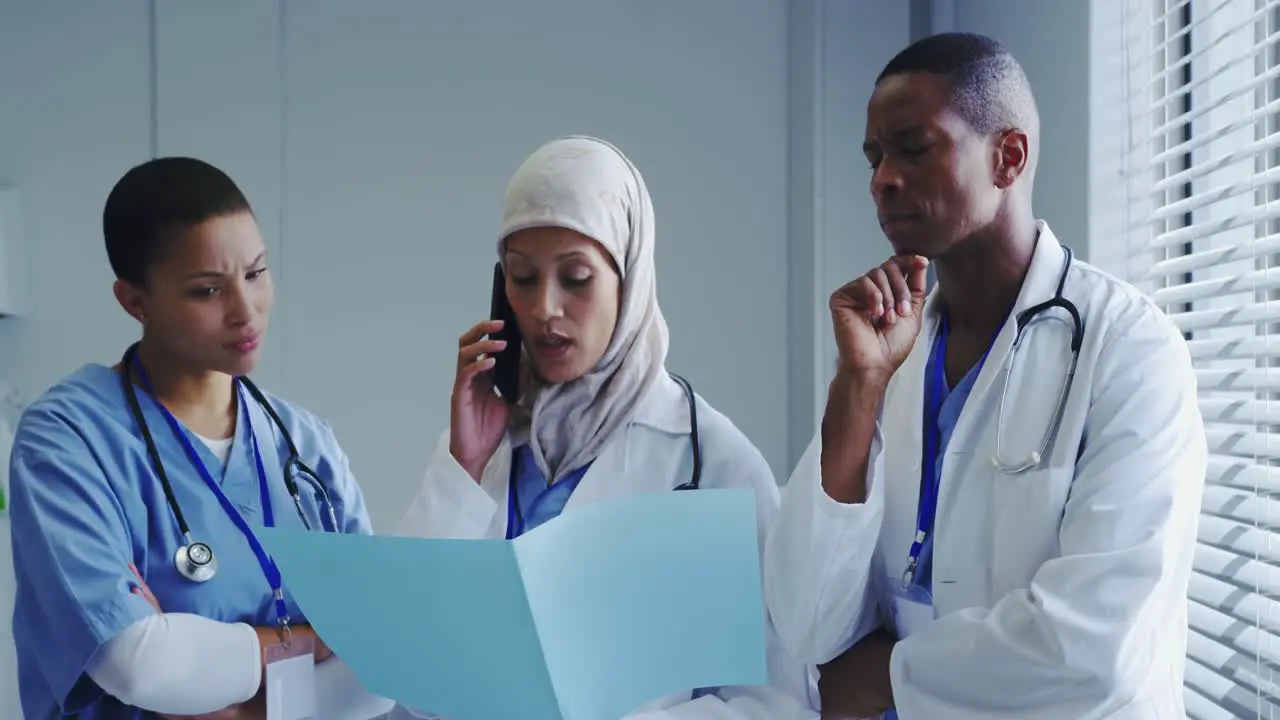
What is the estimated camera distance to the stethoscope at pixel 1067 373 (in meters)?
1.21

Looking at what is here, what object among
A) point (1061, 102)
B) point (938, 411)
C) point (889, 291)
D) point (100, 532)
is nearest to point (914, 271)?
point (889, 291)

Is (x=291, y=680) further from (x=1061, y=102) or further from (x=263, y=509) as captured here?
(x=1061, y=102)

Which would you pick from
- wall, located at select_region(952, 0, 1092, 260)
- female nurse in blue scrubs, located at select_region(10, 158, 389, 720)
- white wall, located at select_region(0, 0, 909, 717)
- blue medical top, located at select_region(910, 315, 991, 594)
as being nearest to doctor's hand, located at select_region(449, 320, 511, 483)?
female nurse in blue scrubs, located at select_region(10, 158, 389, 720)

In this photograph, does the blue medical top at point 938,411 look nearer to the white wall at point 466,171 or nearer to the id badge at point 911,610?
the id badge at point 911,610

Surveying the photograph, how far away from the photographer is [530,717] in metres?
1.03

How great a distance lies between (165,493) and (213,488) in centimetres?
7

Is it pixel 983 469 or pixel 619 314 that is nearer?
pixel 983 469

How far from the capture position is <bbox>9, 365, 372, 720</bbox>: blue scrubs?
1.38m

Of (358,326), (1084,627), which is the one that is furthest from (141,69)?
(1084,627)

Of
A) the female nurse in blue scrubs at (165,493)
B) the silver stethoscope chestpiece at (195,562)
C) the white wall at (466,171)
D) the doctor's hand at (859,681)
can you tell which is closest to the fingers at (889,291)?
the doctor's hand at (859,681)

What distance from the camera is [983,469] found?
1269 mm

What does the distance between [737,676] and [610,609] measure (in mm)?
166

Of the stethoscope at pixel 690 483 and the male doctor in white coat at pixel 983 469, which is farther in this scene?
the stethoscope at pixel 690 483

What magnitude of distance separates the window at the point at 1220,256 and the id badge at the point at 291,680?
50.4 inches
